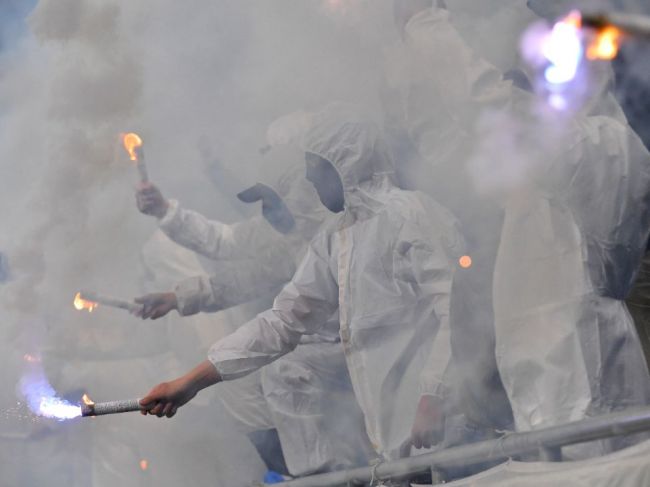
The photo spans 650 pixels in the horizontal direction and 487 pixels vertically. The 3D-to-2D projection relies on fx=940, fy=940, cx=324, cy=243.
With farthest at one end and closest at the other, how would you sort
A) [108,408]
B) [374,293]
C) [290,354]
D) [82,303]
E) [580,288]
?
[82,303] → [290,354] → [374,293] → [108,408] → [580,288]

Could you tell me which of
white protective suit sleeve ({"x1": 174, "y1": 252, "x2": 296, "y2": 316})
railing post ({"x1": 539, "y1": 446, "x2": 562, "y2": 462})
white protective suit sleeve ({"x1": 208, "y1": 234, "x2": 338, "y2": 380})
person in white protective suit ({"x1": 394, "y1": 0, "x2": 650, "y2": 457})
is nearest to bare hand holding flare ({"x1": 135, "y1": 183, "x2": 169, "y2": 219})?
white protective suit sleeve ({"x1": 174, "y1": 252, "x2": 296, "y2": 316})

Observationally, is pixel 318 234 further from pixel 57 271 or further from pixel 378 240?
pixel 57 271

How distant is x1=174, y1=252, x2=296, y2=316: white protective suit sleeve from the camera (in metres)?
4.10

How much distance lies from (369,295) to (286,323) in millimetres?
331

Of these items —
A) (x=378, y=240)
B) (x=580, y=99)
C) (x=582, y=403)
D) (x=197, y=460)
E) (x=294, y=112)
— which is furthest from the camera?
(x=197, y=460)

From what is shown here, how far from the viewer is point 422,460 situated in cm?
270

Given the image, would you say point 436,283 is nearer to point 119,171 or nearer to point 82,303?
point 82,303

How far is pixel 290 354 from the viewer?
146 inches

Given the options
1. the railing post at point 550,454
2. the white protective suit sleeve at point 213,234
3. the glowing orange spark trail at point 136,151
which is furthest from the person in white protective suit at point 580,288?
the glowing orange spark trail at point 136,151

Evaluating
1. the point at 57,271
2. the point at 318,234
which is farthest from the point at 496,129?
the point at 57,271

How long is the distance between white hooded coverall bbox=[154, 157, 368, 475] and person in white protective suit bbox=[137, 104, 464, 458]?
217 millimetres

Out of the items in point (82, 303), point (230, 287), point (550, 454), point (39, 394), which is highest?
point (550, 454)

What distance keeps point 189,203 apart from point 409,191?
1507mm

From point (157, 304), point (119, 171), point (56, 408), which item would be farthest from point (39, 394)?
point (119, 171)
